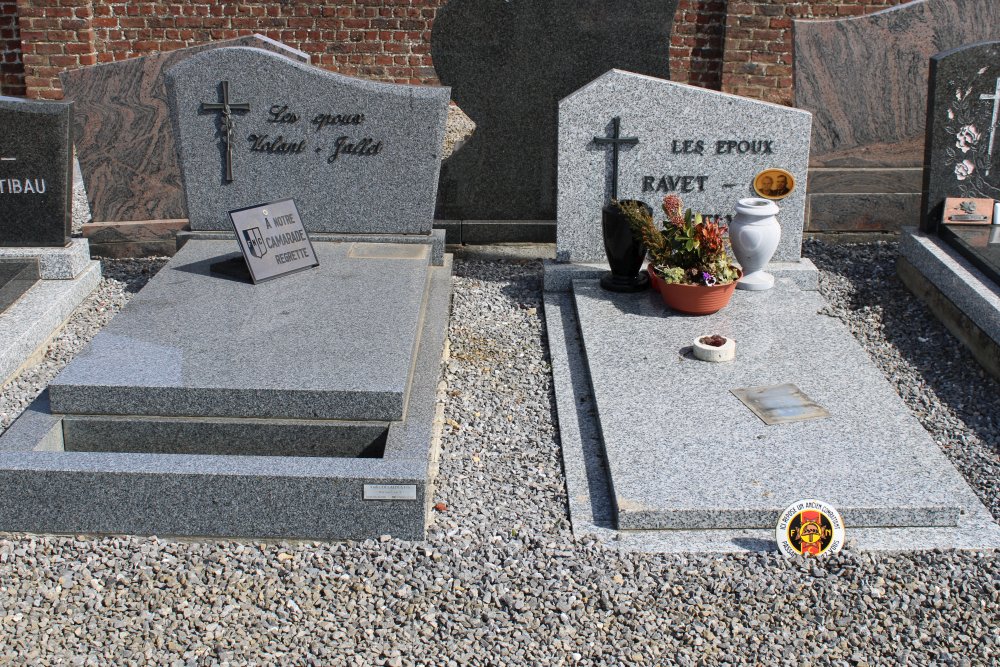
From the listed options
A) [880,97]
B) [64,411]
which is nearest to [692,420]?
[64,411]

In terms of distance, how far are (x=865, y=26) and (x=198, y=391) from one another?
5.56 m

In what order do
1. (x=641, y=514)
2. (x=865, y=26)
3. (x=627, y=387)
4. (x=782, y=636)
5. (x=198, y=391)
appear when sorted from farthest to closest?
(x=865, y=26) < (x=627, y=387) < (x=198, y=391) < (x=641, y=514) < (x=782, y=636)

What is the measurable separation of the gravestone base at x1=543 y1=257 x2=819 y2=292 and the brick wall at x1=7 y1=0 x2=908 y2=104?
387 cm

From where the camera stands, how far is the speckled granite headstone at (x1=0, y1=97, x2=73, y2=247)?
19.7ft

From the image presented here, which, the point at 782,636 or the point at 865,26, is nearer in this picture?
the point at 782,636

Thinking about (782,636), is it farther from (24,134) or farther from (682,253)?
(24,134)

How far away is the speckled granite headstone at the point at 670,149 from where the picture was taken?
19.9ft

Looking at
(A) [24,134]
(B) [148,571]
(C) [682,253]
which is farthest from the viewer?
(A) [24,134]

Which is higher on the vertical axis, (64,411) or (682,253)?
(682,253)

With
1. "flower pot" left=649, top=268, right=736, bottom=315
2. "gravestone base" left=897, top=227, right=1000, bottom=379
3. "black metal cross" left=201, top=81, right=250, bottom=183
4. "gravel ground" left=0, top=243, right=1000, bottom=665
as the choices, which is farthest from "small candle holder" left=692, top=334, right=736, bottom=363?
"black metal cross" left=201, top=81, right=250, bottom=183

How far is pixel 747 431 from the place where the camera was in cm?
432

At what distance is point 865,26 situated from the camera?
7.22 m

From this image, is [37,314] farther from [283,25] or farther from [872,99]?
[872,99]

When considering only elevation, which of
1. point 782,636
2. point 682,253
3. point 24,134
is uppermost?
point 24,134
